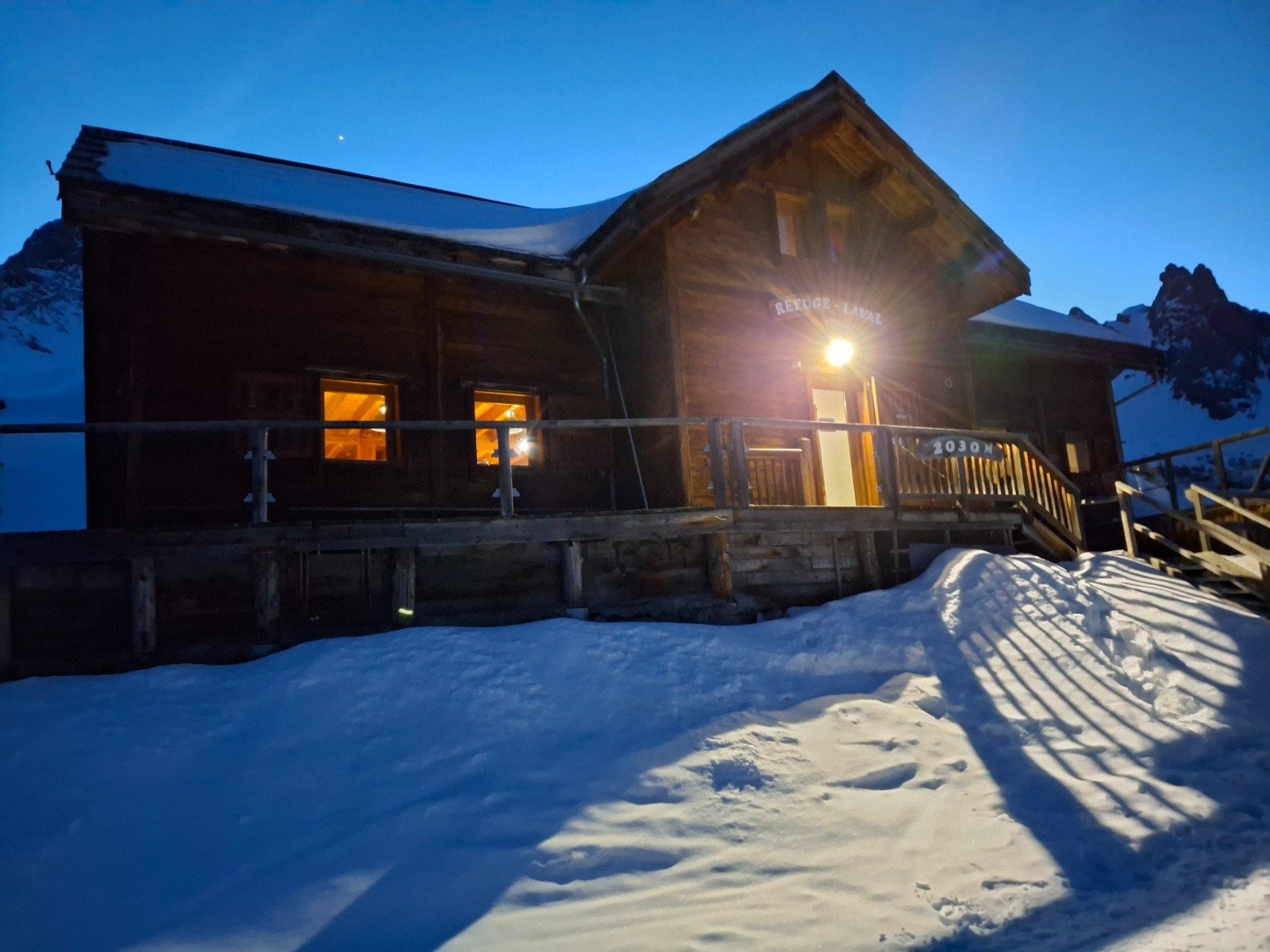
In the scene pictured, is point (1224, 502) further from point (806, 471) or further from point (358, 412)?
point (358, 412)

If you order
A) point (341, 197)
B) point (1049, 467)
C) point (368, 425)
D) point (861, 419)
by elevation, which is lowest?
point (1049, 467)

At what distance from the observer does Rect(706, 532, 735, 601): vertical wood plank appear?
8.41 m

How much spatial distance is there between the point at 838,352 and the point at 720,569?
563 cm

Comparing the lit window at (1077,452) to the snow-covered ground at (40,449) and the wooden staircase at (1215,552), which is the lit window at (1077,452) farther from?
the snow-covered ground at (40,449)

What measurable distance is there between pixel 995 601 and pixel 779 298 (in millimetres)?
5747

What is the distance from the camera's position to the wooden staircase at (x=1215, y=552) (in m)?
8.59

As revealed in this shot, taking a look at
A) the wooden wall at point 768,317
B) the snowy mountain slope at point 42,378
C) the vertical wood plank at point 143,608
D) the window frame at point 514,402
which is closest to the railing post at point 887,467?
the wooden wall at point 768,317

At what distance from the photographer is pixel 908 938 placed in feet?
12.2

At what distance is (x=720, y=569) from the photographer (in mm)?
8438

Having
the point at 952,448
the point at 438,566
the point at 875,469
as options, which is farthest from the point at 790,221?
the point at 438,566

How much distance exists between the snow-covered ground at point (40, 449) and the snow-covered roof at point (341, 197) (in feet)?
52.2

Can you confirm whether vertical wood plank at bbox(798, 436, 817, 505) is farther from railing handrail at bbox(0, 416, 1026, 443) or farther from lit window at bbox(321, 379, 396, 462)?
lit window at bbox(321, 379, 396, 462)

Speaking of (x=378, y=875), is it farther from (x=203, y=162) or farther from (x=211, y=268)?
(x=203, y=162)

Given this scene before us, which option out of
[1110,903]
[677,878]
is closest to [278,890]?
[677,878]
